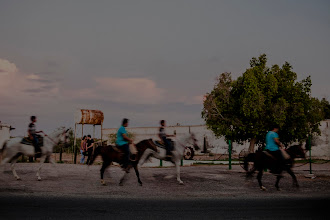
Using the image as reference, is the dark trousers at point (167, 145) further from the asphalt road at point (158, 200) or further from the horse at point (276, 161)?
the horse at point (276, 161)

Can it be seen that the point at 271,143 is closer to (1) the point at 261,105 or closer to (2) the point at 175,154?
(2) the point at 175,154

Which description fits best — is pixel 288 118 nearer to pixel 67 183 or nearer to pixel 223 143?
pixel 223 143

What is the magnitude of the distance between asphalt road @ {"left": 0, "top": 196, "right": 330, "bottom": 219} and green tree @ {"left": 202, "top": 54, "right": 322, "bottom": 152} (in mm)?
24037

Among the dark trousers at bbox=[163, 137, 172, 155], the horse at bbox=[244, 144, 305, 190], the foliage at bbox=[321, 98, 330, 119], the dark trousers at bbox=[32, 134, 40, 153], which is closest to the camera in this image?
the horse at bbox=[244, 144, 305, 190]

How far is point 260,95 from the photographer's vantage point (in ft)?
Result: 110

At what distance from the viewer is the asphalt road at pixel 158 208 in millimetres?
7730

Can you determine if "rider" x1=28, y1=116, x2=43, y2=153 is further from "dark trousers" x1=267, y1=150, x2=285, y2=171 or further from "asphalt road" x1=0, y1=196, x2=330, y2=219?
"dark trousers" x1=267, y1=150, x2=285, y2=171

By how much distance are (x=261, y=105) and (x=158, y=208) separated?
2658cm

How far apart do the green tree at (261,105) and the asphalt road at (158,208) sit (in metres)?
24.0

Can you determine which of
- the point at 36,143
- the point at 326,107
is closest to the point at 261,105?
the point at 36,143

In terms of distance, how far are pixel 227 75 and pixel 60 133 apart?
82.9ft

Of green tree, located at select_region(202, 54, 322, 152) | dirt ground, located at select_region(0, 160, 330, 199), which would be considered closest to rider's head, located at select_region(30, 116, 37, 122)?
dirt ground, located at select_region(0, 160, 330, 199)

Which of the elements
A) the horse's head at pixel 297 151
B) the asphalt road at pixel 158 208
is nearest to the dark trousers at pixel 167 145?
the asphalt road at pixel 158 208

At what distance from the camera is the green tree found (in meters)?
34.0
